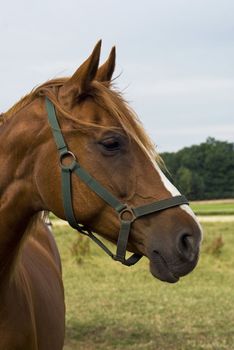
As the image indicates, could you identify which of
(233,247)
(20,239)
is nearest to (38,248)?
(20,239)

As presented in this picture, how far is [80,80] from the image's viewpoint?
7.93 ft

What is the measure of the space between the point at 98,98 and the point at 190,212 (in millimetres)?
647

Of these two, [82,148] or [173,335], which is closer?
[82,148]

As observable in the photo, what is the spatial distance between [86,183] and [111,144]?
0.20 m

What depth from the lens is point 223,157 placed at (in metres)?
58.8

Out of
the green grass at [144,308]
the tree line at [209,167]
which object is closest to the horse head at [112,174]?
the green grass at [144,308]

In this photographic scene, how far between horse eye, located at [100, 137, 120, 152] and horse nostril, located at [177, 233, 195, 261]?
48 centimetres

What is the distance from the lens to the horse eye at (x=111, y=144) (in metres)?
2.33

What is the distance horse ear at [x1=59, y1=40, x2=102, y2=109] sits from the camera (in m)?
2.35

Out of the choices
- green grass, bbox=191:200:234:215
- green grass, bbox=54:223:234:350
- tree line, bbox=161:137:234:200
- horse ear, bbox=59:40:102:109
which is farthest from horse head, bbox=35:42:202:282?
tree line, bbox=161:137:234:200

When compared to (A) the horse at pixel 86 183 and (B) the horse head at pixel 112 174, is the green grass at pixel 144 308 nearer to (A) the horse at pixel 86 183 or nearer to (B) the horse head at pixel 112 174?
(A) the horse at pixel 86 183

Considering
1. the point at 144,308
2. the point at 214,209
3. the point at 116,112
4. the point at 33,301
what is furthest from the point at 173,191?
the point at 214,209

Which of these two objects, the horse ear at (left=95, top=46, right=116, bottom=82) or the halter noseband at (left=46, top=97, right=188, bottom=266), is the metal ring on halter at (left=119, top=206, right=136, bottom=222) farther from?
the horse ear at (left=95, top=46, right=116, bottom=82)

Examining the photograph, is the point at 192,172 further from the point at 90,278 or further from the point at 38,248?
the point at 38,248
